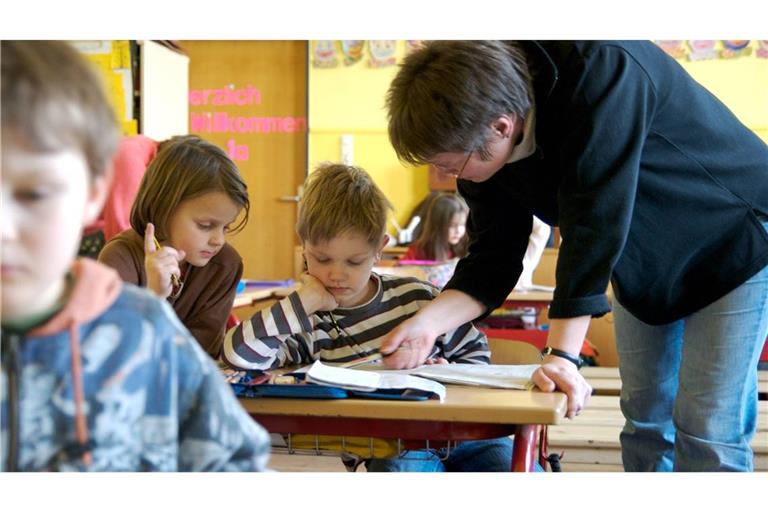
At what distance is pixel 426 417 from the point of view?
3.39 ft

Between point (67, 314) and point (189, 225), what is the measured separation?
692 millimetres

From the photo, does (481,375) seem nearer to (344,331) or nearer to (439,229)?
(344,331)

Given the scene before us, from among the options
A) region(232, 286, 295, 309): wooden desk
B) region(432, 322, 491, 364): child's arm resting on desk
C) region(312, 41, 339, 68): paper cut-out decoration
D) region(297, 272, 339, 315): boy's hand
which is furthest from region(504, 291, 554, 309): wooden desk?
region(312, 41, 339, 68): paper cut-out decoration

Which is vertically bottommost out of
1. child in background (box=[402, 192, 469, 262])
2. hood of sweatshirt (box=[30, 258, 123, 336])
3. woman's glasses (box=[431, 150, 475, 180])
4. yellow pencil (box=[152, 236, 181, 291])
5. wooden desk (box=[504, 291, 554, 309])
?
wooden desk (box=[504, 291, 554, 309])

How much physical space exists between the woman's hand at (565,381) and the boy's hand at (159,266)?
518 mm

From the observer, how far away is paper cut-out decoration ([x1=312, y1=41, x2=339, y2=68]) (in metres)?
5.63

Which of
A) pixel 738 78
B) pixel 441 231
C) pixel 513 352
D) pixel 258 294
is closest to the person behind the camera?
pixel 513 352

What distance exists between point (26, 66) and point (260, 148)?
5293 millimetres

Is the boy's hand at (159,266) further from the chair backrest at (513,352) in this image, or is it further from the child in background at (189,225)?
the chair backrest at (513,352)

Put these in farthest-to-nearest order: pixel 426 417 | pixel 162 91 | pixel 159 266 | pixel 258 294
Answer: pixel 162 91, pixel 258 294, pixel 159 266, pixel 426 417

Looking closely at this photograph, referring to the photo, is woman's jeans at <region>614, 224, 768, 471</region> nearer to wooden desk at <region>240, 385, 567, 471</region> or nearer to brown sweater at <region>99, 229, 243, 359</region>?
wooden desk at <region>240, 385, 567, 471</region>

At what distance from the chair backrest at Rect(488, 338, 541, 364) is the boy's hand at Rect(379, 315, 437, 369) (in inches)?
11.4

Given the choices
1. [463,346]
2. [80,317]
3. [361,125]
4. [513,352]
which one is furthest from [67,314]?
[361,125]
